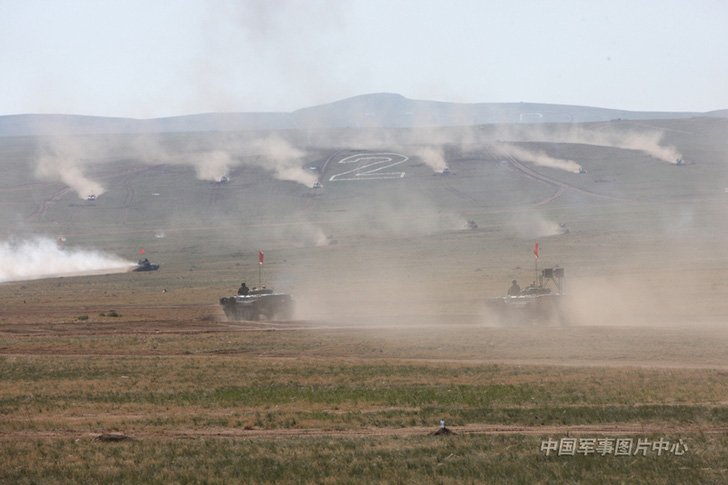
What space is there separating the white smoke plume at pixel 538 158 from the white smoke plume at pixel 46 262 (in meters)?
93.5

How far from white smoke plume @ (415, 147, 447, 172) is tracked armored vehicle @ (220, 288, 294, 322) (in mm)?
113787

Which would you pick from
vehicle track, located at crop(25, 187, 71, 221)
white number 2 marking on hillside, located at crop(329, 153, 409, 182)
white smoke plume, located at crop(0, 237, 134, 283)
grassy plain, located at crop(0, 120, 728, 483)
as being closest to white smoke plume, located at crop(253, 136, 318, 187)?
white number 2 marking on hillside, located at crop(329, 153, 409, 182)

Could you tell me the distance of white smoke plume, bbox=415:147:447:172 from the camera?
155125 millimetres

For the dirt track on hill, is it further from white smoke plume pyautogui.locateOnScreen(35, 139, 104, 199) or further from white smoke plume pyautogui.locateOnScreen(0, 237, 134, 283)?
white smoke plume pyautogui.locateOnScreen(35, 139, 104, 199)

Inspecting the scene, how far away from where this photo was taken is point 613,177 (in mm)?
140250

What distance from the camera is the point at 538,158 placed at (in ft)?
522

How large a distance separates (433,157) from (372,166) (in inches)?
546

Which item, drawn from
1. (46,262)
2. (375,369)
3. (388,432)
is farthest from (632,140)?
(388,432)

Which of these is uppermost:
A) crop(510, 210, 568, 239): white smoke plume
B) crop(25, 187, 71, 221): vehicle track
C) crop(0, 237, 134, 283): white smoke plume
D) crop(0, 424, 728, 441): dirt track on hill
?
crop(25, 187, 71, 221): vehicle track

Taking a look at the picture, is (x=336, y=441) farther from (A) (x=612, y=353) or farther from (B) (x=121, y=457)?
(A) (x=612, y=353)

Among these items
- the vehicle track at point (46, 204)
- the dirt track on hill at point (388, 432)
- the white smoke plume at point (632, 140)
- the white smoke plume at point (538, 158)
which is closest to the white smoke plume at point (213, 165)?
the vehicle track at point (46, 204)

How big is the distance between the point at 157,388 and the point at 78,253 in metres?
72.8
